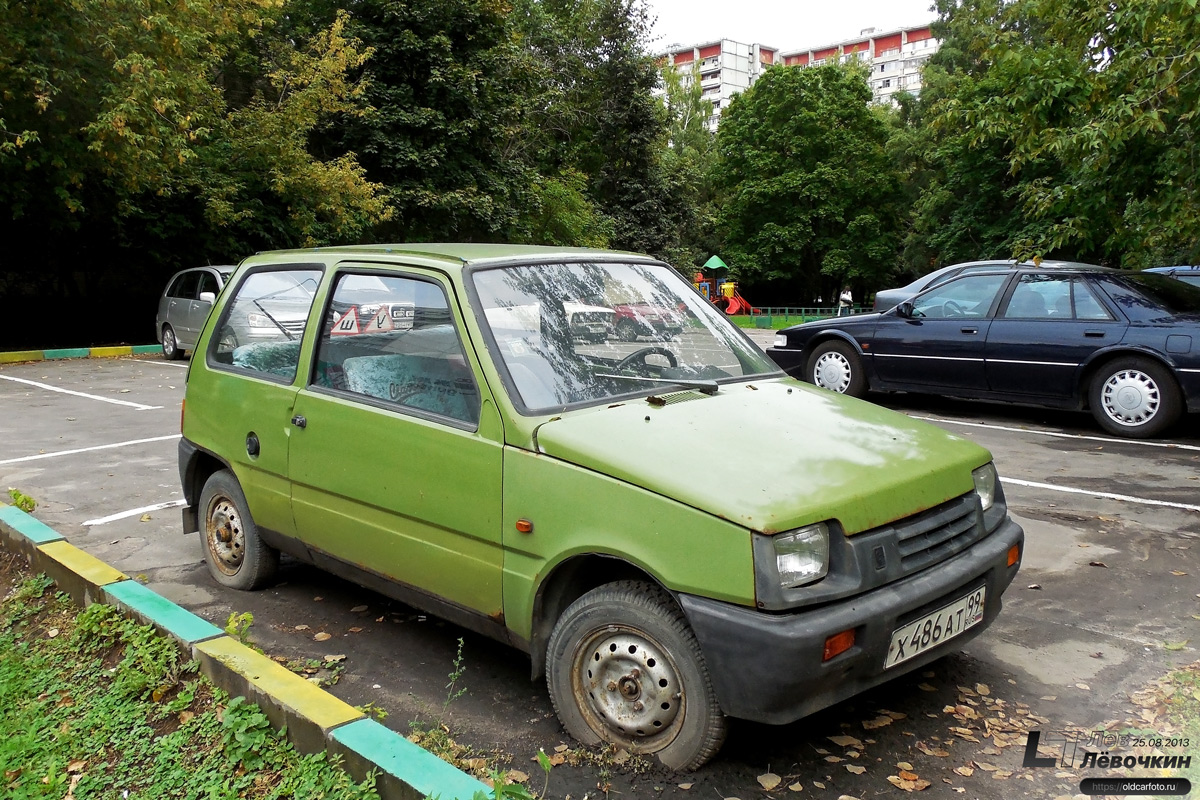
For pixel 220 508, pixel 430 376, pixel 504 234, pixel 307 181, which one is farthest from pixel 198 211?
pixel 430 376

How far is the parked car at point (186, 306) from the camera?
1611 cm

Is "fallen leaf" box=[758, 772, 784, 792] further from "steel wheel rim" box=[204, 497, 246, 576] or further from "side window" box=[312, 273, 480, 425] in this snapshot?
"steel wheel rim" box=[204, 497, 246, 576]

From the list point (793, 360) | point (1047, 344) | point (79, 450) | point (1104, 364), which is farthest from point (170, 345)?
point (1104, 364)

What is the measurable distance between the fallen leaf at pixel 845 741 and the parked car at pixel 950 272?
765cm

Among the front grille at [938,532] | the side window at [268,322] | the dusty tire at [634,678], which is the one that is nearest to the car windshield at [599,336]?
the dusty tire at [634,678]

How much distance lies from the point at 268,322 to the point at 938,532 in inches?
131

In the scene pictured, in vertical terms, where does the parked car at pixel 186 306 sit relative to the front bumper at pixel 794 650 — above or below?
above

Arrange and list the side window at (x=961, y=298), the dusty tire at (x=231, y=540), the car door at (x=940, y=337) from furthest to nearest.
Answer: the side window at (x=961, y=298)
the car door at (x=940, y=337)
the dusty tire at (x=231, y=540)

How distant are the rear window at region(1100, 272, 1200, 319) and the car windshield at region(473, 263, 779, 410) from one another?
6.21 m

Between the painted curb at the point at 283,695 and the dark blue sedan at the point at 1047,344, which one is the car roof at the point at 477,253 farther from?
the dark blue sedan at the point at 1047,344

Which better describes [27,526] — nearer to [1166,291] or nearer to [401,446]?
[401,446]

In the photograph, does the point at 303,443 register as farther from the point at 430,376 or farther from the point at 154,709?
the point at 154,709

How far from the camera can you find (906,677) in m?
3.71

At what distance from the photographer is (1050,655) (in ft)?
13.0
